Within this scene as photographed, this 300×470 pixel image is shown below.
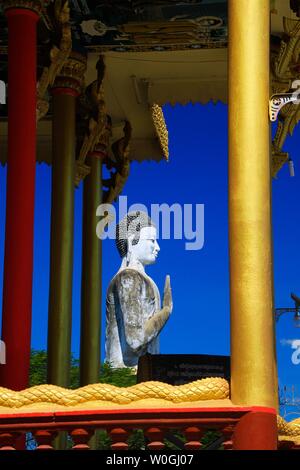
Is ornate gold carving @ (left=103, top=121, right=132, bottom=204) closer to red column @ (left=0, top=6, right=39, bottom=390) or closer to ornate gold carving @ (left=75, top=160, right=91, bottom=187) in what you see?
ornate gold carving @ (left=75, top=160, right=91, bottom=187)

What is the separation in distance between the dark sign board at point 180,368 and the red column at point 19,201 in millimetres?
2239

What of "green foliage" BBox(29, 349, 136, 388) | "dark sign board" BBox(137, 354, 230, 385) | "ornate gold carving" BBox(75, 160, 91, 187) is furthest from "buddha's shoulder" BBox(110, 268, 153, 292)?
"dark sign board" BBox(137, 354, 230, 385)

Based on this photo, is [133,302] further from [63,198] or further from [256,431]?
[256,431]

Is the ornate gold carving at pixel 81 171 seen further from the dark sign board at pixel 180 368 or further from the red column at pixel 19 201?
the red column at pixel 19 201

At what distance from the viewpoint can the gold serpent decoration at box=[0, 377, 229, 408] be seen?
454 cm

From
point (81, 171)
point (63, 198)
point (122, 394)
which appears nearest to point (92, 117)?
point (81, 171)

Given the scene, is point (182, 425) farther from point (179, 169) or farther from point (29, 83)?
point (179, 169)

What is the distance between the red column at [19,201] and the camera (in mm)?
7363

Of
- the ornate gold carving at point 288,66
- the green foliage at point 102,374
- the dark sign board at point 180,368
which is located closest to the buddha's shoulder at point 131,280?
the green foliage at point 102,374

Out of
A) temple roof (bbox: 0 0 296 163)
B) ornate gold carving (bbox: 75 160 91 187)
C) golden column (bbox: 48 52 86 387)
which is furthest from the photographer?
ornate gold carving (bbox: 75 160 91 187)

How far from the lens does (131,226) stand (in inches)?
533

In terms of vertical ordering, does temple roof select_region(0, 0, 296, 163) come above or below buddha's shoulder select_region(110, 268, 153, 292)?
above

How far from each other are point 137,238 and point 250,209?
8.94m

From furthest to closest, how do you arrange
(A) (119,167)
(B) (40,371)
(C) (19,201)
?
(B) (40,371), (A) (119,167), (C) (19,201)
